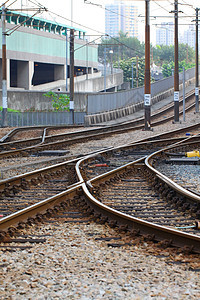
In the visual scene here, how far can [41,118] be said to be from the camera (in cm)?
4019

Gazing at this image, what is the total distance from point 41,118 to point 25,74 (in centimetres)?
3187

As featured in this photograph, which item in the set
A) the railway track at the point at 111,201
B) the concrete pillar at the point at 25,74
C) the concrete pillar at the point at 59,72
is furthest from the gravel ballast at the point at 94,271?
the concrete pillar at the point at 59,72

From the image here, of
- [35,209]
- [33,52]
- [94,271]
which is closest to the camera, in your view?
[94,271]

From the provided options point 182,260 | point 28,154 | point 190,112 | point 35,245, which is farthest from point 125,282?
point 190,112

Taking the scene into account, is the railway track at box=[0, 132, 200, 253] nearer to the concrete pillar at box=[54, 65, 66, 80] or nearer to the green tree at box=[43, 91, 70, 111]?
the green tree at box=[43, 91, 70, 111]

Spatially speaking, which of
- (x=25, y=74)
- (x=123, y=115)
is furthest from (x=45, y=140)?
(x=25, y=74)

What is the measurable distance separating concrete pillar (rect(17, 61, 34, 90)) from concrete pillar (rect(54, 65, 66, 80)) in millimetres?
12722

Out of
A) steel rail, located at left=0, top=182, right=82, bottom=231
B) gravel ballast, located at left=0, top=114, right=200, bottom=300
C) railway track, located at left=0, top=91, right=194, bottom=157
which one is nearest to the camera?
gravel ballast, located at left=0, top=114, right=200, bottom=300

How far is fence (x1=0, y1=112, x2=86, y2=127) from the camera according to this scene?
39.1 metres

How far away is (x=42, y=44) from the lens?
7375 cm

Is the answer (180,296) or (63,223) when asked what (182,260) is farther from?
(63,223)

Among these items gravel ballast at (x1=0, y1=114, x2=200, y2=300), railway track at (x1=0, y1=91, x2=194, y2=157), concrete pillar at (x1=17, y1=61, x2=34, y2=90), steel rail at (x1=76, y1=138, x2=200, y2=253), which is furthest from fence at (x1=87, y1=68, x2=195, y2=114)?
gravel ballast at (x1=0, y1=114, x2=200, y2=300)

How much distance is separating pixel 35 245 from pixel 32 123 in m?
33.2

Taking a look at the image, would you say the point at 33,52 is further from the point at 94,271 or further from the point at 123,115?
the point at 94,271
